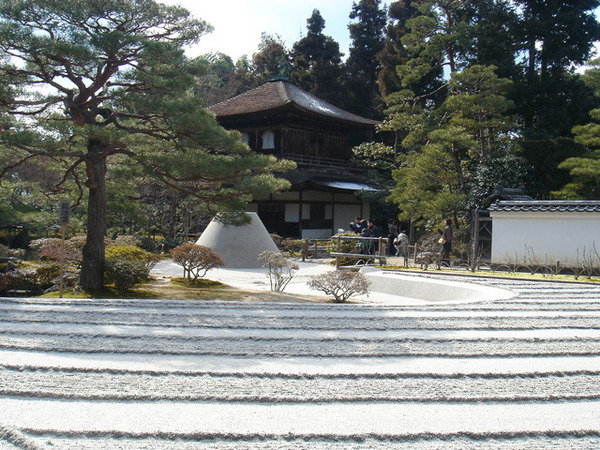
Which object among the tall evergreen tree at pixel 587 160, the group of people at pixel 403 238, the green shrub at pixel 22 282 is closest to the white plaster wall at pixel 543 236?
the group of people at pixel 403 238

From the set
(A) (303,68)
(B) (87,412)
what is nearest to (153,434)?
(B) (87,412)

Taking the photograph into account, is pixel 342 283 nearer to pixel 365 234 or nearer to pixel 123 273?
pixel 123 273

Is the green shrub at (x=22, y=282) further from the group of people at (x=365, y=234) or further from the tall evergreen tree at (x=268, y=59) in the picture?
the tall evergreen tree at (x=268, y=59)

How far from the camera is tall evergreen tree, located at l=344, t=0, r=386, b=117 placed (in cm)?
3347

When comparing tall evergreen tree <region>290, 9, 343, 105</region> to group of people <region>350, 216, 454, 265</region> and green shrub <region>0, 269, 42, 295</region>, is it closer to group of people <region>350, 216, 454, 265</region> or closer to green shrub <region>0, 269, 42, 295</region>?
group of people <region>350, 216, 454, 265</region>

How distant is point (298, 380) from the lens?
3531mm

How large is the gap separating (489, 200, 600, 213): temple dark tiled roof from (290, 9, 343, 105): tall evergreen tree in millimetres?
22799

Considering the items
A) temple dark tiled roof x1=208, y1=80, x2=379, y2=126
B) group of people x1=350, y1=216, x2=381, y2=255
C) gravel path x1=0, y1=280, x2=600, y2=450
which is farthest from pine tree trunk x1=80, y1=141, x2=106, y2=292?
temple dark tiled roof x1=208, y1=80, x2=379, y2=126

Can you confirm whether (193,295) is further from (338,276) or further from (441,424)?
(441,424)

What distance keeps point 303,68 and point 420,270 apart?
26.6 metres

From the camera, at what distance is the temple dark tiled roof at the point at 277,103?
23.0 meters

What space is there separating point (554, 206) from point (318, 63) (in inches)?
995

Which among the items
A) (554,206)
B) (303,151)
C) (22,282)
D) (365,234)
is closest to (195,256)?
(22,282)

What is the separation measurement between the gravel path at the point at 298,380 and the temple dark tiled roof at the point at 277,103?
1767 cm
